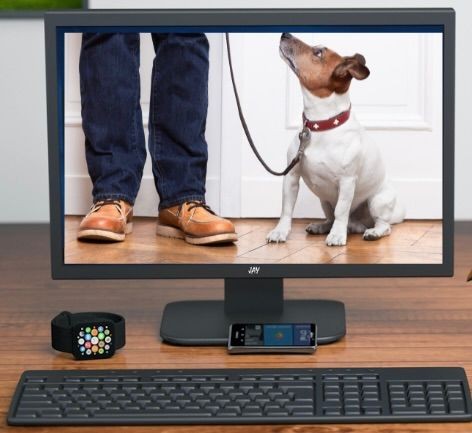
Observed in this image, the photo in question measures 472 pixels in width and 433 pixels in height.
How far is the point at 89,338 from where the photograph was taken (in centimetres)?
138

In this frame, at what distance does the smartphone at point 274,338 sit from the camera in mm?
1396

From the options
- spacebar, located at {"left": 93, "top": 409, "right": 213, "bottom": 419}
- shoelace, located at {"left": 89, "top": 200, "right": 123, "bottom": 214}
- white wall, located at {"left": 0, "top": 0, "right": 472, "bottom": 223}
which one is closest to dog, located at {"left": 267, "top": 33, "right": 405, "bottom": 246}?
shoelace, located at {"left": 89, "top": 200, "right": 123, "bottom": 214}

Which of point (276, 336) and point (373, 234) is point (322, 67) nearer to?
point (373, 234)

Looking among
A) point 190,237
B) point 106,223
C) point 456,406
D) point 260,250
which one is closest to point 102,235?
point 106,223

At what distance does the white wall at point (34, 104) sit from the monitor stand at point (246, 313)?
1.04m

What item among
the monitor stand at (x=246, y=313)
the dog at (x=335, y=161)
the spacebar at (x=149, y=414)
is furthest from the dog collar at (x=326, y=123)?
the spacebar at (x=149, y=414)

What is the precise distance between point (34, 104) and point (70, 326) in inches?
46.9

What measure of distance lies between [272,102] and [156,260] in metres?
0.28

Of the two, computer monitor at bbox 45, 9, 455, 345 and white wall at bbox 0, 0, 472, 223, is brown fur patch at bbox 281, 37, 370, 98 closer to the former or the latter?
computer monitor at bbox 45, 9, 455, 345

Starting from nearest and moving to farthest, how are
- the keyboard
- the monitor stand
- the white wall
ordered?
the keyboard, the monitor stand, the white wall

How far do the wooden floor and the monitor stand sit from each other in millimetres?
83

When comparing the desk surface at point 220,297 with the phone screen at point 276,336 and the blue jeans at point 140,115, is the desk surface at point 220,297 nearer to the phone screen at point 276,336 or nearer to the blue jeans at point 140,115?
the phone screen at point 276,336

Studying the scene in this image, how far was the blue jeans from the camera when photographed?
1.41 meters

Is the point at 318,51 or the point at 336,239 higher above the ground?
the point at 318,51
